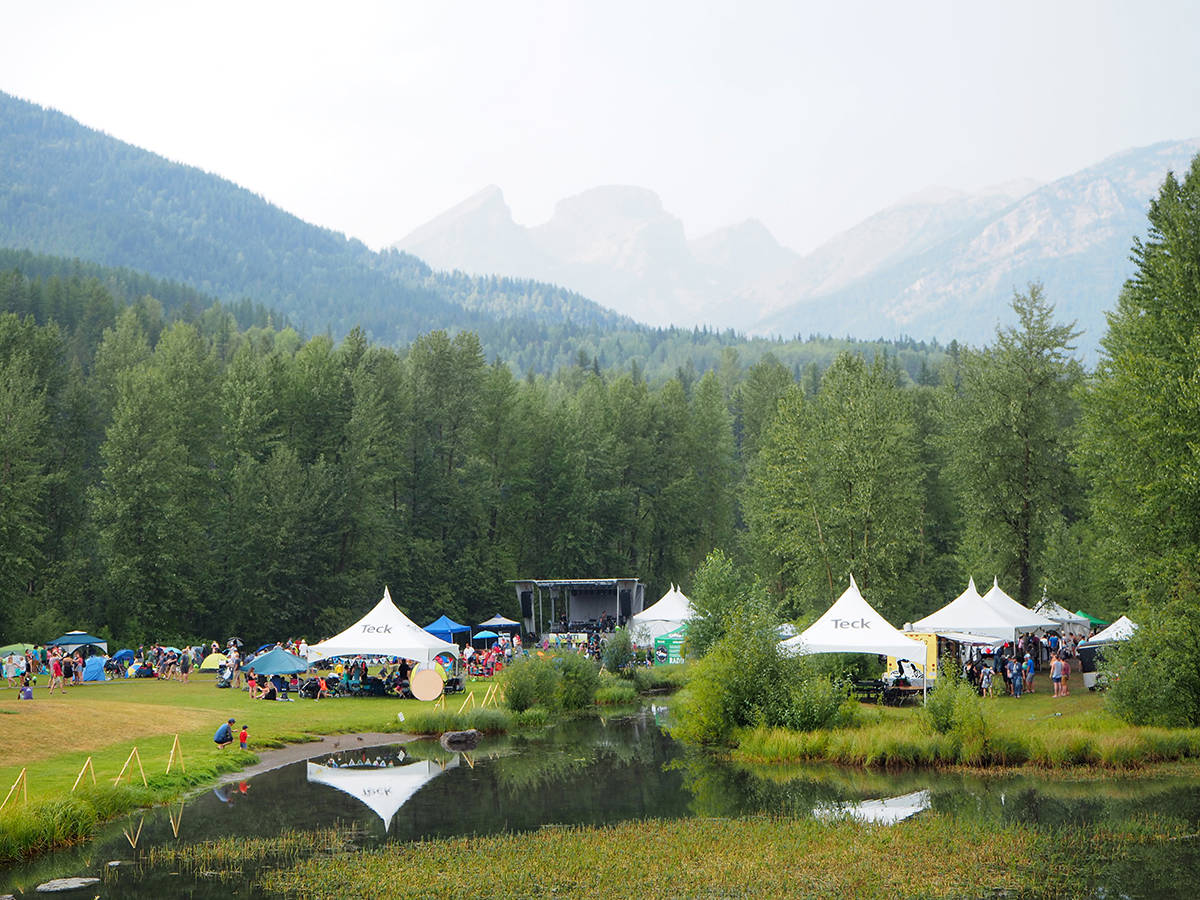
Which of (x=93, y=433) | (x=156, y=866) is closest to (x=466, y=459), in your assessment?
(x=93, y=433)

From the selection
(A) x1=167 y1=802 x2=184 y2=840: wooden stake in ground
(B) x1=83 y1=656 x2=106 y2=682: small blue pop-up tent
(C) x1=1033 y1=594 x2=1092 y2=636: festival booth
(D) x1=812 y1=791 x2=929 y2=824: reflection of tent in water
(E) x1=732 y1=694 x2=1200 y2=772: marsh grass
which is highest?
(C) x1=1033 y1=594 x2=1092 y2=636: festival booth

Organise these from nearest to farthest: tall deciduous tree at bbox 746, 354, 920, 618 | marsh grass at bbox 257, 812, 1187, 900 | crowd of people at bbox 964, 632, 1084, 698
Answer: marsh grass at bbox 257, 812, 1187, 900 < crowd of people at bbox 964, 632, 1084, 698 < tall deciduous tree at bbox 746, 354, 920, 618

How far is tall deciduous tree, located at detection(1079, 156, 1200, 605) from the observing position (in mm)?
29984

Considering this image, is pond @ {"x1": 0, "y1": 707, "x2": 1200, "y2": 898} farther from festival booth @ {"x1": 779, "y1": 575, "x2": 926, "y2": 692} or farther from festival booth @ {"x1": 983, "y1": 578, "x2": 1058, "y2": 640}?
festival booth @ {"x1": 983, "y1": 578, "x2": 1058, "y2": 640}

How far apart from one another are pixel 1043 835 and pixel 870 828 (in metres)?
2.81

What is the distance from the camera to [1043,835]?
59.4 ft

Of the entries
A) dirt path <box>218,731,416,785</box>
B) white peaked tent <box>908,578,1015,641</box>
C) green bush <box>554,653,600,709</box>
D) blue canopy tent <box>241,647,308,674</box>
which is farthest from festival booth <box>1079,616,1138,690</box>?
blue canopy tent <box>241,647,308,674</box>

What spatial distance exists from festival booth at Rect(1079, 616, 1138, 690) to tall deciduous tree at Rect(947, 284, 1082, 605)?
6.57 m

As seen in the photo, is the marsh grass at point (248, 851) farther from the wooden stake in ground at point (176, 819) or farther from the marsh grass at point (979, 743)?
the marsh grass at point (979, 743)

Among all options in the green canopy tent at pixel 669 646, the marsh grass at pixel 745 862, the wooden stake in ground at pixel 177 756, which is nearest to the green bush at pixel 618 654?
the green canopy tent at pixel 669 646

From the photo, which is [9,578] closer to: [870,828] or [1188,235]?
[870,828]

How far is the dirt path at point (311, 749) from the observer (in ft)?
86.4

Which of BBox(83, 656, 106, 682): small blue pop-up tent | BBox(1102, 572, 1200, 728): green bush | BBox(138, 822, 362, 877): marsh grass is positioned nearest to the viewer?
BBox(138, 822, 362, 877): marsh grass

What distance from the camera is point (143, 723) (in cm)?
2966
